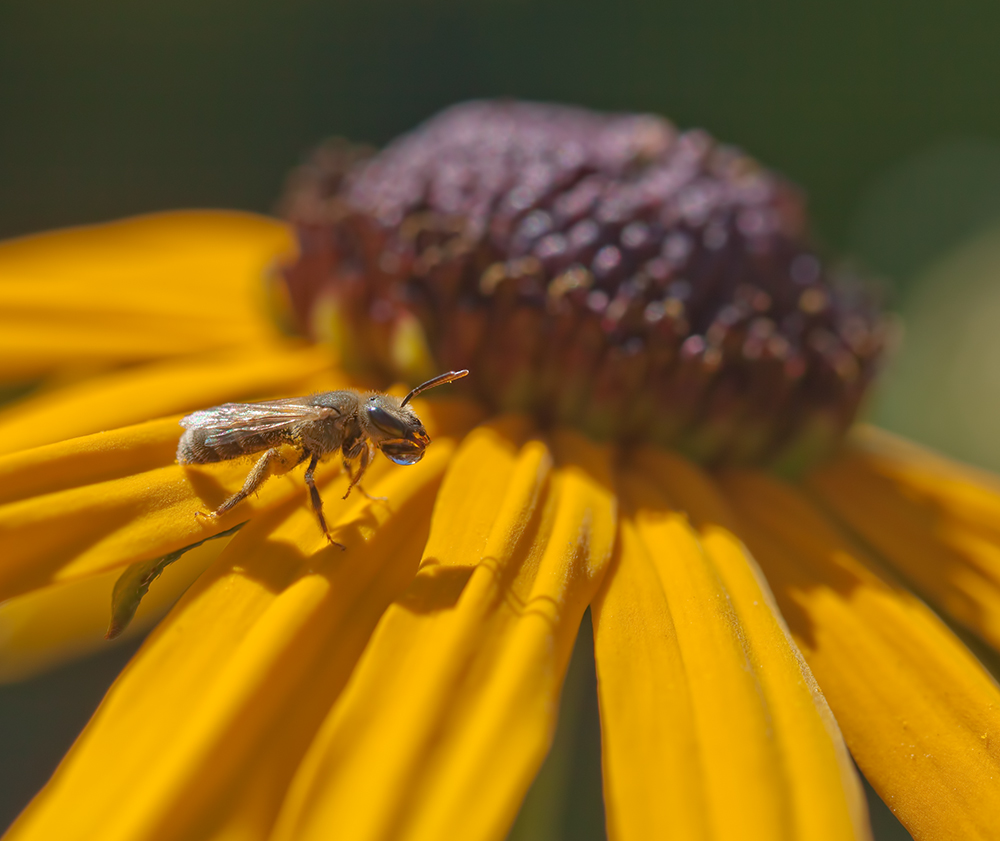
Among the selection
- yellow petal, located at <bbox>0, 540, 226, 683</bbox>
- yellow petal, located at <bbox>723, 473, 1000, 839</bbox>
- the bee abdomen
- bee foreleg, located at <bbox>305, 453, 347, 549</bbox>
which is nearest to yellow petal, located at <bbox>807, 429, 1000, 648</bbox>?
yellow petal, located at <bbox>723, 473, 1000, 839</bbox>

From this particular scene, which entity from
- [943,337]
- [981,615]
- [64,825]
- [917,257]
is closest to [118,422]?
[64,825]

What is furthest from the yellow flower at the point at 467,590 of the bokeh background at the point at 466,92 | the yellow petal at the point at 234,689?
the bokeh background at the point at 466,92

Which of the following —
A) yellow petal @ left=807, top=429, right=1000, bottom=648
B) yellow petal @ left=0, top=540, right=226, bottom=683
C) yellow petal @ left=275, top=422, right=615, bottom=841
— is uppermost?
yellow petal @ left=275, top=422, right=615, bottom=841

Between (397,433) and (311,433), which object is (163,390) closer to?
(311,433)

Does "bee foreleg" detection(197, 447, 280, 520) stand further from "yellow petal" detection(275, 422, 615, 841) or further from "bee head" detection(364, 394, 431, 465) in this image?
"yellow petal" detection(275, 422, 615, 841)

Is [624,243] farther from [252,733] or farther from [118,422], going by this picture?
[252,733]

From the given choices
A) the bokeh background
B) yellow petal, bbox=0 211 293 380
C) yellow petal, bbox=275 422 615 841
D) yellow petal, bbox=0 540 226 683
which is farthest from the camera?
the bokeh background

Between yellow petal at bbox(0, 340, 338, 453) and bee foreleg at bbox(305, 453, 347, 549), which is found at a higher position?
yellow petal at bbox(0, 340, 338, 453)
